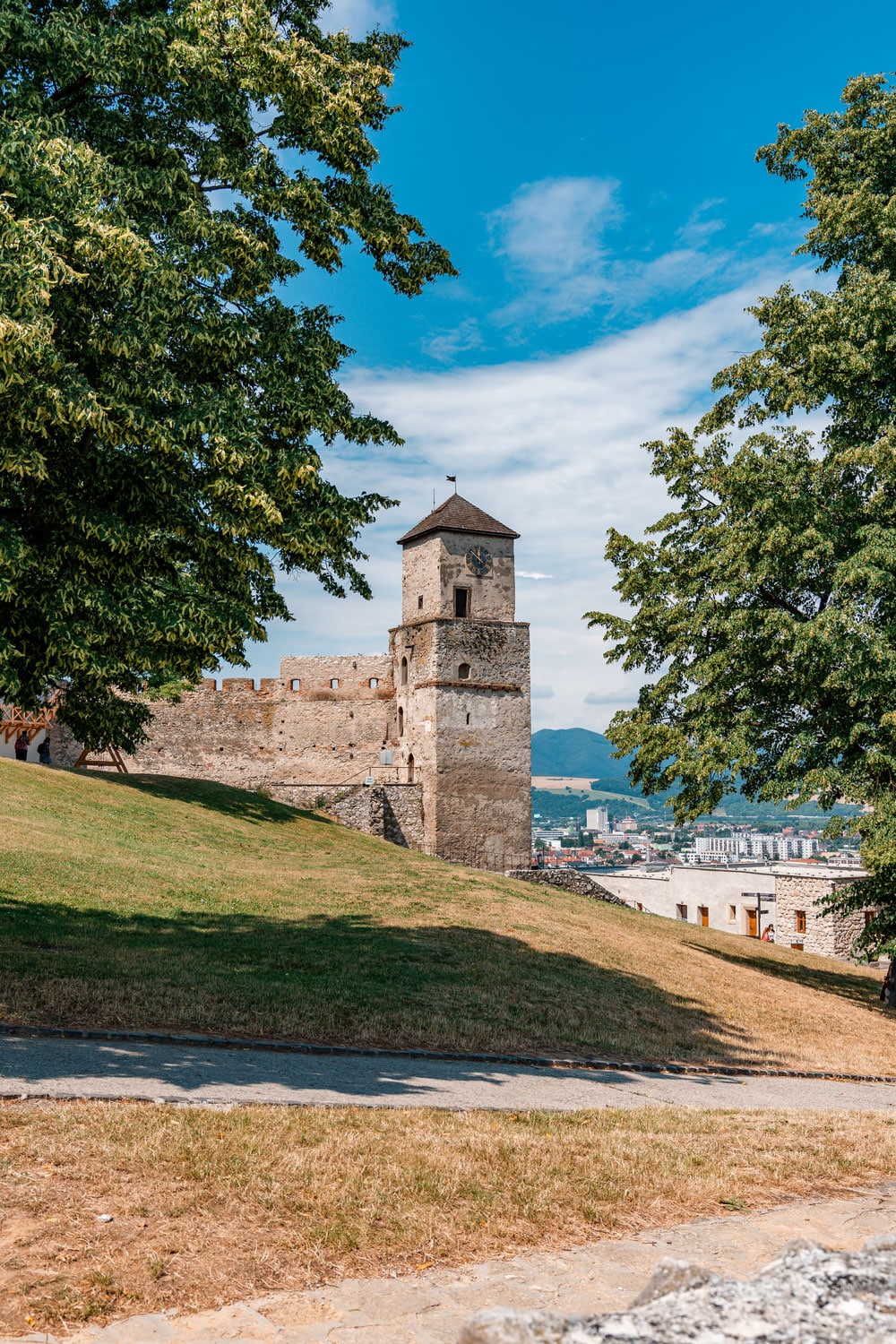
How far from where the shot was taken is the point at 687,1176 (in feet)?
20.5

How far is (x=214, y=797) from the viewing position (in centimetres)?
3297

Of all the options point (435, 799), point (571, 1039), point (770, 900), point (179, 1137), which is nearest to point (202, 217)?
point (179, 1137)

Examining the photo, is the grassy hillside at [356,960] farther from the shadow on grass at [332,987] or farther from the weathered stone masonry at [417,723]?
the weathered stone masonry at [417,723]

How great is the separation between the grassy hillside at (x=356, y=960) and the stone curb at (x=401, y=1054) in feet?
1.29

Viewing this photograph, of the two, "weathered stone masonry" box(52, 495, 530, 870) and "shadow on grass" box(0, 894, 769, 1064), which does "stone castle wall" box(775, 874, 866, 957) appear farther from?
"shadow on grass" box(0, 894, 769, 1064)

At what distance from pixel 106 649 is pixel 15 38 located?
591 cm

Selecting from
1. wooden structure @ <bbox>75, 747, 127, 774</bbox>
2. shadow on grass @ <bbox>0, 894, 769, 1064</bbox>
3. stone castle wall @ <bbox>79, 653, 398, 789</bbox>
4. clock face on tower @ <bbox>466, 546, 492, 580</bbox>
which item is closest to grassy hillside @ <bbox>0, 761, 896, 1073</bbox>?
shadow on grass @ <bbox>0, 894, 769, 1064</bbox>

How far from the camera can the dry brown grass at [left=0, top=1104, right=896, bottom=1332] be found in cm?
432

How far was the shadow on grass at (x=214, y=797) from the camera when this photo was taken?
30.6m

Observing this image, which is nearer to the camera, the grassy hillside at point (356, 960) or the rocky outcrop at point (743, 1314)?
the rocky outcrop at point (743, 1314)

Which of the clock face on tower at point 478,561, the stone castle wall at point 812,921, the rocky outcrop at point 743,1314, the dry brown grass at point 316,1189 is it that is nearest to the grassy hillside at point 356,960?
the dry brown grass at point 316,1189

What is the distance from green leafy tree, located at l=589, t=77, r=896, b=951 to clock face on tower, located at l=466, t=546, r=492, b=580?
1925 cm

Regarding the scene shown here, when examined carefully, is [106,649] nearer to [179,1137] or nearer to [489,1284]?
[179,1137]

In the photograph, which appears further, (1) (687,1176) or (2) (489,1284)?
(1) (687,1176)
